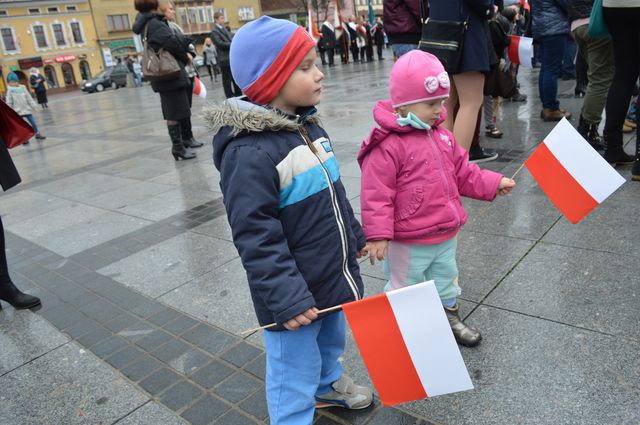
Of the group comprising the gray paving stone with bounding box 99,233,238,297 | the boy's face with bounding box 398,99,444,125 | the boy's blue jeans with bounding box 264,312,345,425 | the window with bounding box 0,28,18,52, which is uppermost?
the window with bounding box 0,28,18,52

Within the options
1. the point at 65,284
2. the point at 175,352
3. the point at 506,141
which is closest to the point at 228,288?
the point at 175,352

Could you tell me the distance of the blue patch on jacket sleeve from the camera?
1812mm

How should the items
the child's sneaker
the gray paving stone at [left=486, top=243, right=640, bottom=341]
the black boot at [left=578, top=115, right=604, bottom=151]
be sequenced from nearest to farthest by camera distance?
1. the child's sneaker
2. the gray paving stone at [left=486, top=243, right=640, bottom=341]
3. the black boot at [left=578, top=115, right=604, bottom=151]

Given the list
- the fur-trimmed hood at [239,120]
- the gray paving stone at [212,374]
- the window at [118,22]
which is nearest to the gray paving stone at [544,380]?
the gray paving stone at [212,374]

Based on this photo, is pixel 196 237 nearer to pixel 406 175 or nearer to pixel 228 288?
pixel 228 288

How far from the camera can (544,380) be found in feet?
7.39

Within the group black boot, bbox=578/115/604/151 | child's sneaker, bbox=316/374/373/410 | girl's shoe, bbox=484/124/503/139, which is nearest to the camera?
child's sneaker, bbox=316/374/373/410

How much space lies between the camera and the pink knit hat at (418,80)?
2.29 meters

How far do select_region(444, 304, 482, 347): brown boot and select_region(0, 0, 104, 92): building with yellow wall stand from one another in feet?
174

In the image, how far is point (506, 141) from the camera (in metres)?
6.09

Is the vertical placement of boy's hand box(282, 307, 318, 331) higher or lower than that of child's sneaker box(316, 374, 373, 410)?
higher

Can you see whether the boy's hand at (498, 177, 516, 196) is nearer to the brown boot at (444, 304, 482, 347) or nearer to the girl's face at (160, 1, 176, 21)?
the brown boot at (444, 304, 482, 347)

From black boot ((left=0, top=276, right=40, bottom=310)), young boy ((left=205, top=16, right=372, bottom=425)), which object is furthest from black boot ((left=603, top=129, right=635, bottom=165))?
black boot ((left=0, top=276, right=40, bottom=310))

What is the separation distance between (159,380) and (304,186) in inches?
55.2
